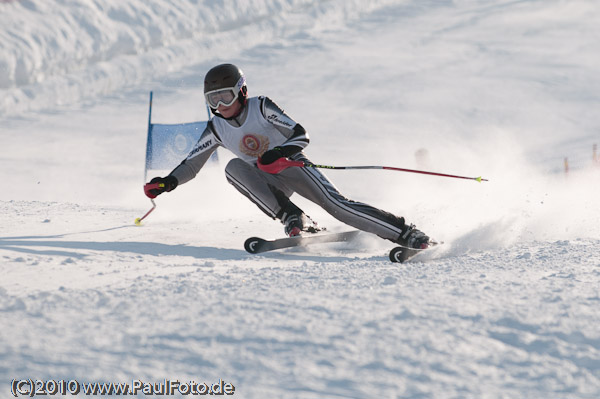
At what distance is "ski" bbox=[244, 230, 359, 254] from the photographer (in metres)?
3.88

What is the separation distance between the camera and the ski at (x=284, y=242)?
3.88 meters

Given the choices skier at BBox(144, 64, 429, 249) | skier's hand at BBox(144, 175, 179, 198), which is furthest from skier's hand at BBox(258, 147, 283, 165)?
skier's hand at BBox(144, 175, 179, 198)

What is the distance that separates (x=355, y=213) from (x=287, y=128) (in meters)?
0.63

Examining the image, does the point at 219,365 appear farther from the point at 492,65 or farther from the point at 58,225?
the point at 492,65

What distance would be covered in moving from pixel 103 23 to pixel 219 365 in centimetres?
1405

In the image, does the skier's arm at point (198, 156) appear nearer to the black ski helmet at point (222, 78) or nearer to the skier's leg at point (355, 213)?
the black ski helmet at point (222, 78)

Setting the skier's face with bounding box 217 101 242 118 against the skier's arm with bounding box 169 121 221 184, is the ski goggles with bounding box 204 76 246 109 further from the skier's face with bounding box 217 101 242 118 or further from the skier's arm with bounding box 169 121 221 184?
the skier's arm with bounding box 169 121 221 184

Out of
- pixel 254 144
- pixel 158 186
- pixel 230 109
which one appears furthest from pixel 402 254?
pixel 158 186

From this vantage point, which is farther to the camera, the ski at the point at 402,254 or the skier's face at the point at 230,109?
the skier's face at the point at 230,109

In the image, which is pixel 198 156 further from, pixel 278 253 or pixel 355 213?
pixel 355 213

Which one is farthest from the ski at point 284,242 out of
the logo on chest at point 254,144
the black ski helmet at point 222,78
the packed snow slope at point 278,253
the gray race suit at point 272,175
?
the black ski helmet at point 222,78

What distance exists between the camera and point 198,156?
4.38 m

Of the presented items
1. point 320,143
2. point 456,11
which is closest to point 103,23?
point 320,143

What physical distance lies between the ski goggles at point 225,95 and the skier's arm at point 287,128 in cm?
18
